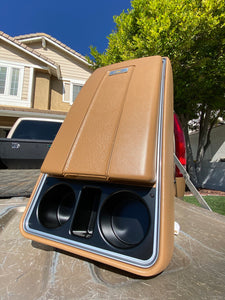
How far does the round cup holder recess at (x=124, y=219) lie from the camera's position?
618 millimetres

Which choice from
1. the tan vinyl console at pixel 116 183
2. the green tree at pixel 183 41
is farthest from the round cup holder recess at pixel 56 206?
the green tree at pixel 183 41

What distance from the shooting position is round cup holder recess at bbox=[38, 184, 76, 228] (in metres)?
0.75

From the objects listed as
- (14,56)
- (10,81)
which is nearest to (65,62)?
(14,56)

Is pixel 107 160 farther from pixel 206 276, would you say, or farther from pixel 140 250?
pixel 206 276

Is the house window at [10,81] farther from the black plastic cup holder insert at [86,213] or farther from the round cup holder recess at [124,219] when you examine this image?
the round cup holder recess at [124,219]

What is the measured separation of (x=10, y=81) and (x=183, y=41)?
8.03 meters

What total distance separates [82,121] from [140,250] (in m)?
0.65

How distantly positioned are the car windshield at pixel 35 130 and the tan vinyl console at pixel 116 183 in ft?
11.8

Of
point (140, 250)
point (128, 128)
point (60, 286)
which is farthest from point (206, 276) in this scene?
point (128, 128)

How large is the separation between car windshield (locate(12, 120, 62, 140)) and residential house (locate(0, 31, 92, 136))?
2.93m

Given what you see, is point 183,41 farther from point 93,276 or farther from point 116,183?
point 93,276

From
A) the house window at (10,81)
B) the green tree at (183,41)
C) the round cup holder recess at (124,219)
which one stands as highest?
the house window at (10,81)

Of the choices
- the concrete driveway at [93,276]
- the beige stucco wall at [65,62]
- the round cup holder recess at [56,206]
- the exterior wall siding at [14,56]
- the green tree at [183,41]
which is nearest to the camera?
the concrete driveway at [93,276]

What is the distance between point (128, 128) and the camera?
0.71m
